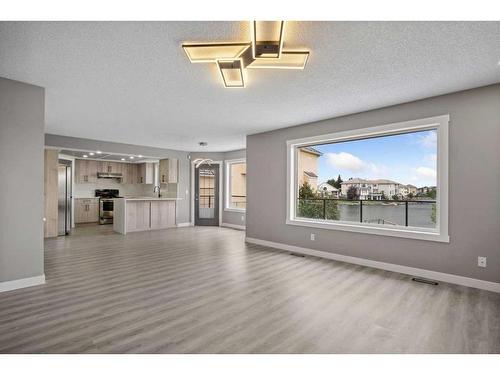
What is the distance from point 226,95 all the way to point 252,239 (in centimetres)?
355

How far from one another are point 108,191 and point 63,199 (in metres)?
2.92

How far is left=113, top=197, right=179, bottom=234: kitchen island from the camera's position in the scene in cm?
746

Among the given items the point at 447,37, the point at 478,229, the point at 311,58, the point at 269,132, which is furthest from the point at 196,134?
the point at 478,229

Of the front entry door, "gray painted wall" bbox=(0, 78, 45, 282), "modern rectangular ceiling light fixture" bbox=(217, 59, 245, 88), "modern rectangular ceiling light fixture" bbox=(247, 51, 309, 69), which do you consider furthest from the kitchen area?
"modern rectangular ceiling light fixture" bbox=(247, 51, 309, 69)

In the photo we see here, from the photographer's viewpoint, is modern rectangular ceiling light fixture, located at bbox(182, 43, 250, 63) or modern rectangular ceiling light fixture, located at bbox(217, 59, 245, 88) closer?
modern rectangular ceiling light fixture, located at bbox(182, 43, 250, 63)

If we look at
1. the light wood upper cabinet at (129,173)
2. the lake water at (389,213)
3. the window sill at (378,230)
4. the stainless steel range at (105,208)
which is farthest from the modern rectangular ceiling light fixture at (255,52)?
the light wood upper cabinet at (129,173)

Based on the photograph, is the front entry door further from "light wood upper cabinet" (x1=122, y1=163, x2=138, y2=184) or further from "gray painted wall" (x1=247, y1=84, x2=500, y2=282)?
"gray painted wall" (x1=247, y1=84, x2=500, y2=282)

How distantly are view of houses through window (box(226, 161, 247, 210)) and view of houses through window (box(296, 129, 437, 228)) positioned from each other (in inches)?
127

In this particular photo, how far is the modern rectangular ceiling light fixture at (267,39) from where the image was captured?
205cm

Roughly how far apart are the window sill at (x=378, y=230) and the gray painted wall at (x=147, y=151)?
4.88 meters

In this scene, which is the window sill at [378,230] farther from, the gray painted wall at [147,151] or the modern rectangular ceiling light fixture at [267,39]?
the gray painted wall at [147,151]

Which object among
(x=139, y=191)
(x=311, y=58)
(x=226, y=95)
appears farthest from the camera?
(x=139, y=191)
